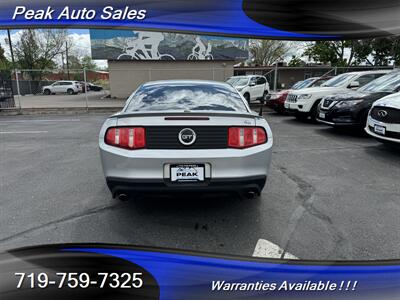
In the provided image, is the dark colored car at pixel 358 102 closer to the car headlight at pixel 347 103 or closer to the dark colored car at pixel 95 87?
the car headlight at pixel 347 103

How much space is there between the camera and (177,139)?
8.77 feet

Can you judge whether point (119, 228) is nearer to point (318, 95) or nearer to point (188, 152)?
point (188, 152)

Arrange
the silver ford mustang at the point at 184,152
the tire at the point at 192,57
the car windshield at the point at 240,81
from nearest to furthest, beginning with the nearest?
1. the silver ford mustang at the point at 184,152
2. the car windshield at the point at 240,81
3. the tire at the point at 192,57

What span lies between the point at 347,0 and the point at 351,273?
300cm

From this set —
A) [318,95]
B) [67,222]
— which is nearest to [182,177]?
[67,222]

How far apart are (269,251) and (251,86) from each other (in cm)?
1253

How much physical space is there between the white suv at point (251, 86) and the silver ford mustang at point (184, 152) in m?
11.5

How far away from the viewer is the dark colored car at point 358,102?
6.92 metres

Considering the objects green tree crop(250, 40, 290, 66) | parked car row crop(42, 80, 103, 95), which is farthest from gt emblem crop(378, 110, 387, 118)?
green tree crop(250, 40, 290, 66)

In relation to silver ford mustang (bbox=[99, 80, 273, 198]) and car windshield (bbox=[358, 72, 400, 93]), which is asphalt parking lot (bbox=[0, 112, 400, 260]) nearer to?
silver ford mustang (bbox=[99, 80, 273, 198])

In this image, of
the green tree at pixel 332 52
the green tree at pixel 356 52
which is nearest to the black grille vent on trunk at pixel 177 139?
the green tree at pixel 356 52

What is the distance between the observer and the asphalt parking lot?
2.74m

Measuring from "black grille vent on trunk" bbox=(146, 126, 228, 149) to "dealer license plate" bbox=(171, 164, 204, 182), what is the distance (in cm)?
19

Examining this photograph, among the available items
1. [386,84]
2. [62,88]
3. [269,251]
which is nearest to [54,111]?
[386,84]
